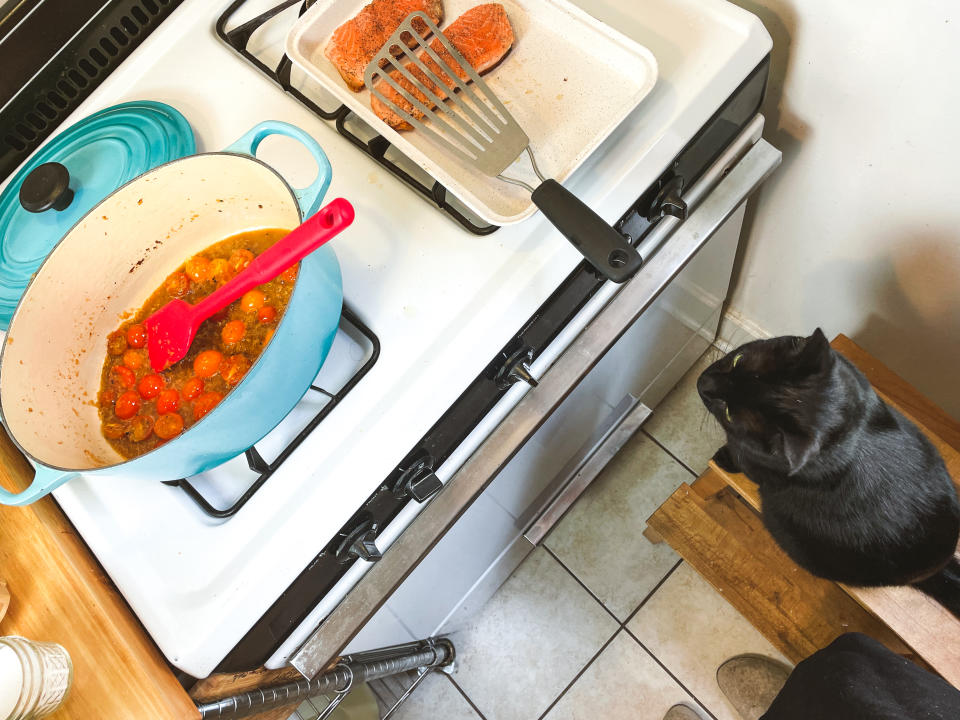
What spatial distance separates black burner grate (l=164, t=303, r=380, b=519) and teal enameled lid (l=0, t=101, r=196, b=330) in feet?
1.04

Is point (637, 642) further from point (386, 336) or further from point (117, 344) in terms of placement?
point (117, 344)

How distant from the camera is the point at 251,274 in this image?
0.67m

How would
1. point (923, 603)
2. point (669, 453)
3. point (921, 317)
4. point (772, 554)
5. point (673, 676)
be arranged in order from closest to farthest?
point (923, 603) → point (921, 317) → point (772, 554) → point (673, 676) → point (669, 453)

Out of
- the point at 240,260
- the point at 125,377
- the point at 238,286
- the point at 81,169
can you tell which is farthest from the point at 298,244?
the point at 81,169

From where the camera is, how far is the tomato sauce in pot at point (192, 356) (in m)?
0.76

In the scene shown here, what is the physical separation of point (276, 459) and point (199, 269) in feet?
0.77

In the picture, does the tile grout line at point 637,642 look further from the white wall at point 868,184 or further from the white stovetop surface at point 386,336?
the white stovetop surface at point 386,336

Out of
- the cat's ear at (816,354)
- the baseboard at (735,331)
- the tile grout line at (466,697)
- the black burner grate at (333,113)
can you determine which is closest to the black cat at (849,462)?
the cat's ear at (816,354)

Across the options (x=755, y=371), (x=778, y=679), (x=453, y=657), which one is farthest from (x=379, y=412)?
(x=778, y=679)

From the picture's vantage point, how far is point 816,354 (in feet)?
2.81

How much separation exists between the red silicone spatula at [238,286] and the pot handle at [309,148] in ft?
0.18

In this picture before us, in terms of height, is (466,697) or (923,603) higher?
(923,603)

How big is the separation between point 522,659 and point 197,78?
1.25 metres

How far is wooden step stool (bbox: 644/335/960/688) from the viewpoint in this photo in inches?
45.0
